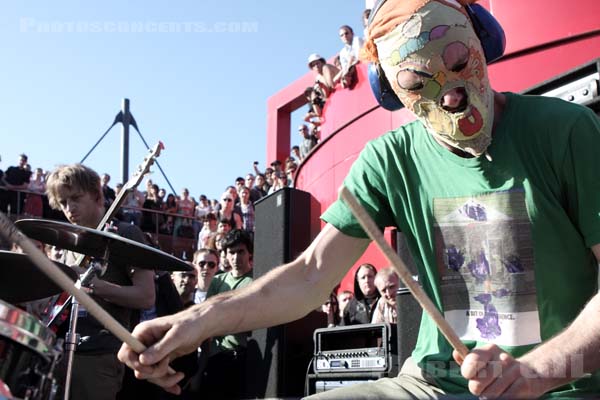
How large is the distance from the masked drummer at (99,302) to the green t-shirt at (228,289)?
5.15ft

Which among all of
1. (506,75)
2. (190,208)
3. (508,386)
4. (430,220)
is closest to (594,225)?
(430,220)

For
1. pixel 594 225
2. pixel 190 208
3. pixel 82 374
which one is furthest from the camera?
pixel 190 208

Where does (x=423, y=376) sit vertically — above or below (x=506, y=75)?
below

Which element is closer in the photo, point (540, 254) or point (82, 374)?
point (540, 254)

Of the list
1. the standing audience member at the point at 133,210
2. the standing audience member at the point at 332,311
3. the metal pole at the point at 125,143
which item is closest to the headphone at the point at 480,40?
the standing audience member at the point at 332,311

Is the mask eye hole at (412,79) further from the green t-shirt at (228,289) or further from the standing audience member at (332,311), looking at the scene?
the standing audience member at (332,311)

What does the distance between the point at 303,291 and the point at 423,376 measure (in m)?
0.41

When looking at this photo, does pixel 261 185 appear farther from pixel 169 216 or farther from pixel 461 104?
pixel 461 104

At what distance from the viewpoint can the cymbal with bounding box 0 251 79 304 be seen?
2.42 m

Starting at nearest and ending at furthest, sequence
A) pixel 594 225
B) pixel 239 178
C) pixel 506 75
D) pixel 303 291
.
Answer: pixel 594 225
pixel 303 291
pixel 506 75
pixel 239 178

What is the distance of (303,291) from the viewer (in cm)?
188

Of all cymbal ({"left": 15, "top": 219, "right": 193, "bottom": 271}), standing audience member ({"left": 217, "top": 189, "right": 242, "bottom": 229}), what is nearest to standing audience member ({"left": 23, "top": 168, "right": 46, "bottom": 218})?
standing audience member ({"left": 217, "top": 189, "right": 242, "bottom": 229})

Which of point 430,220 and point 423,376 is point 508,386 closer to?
point 423,376

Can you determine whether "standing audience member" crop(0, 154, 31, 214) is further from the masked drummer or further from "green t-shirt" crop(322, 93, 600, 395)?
"green t-shirt" crop(322, 93, 600, 395)
